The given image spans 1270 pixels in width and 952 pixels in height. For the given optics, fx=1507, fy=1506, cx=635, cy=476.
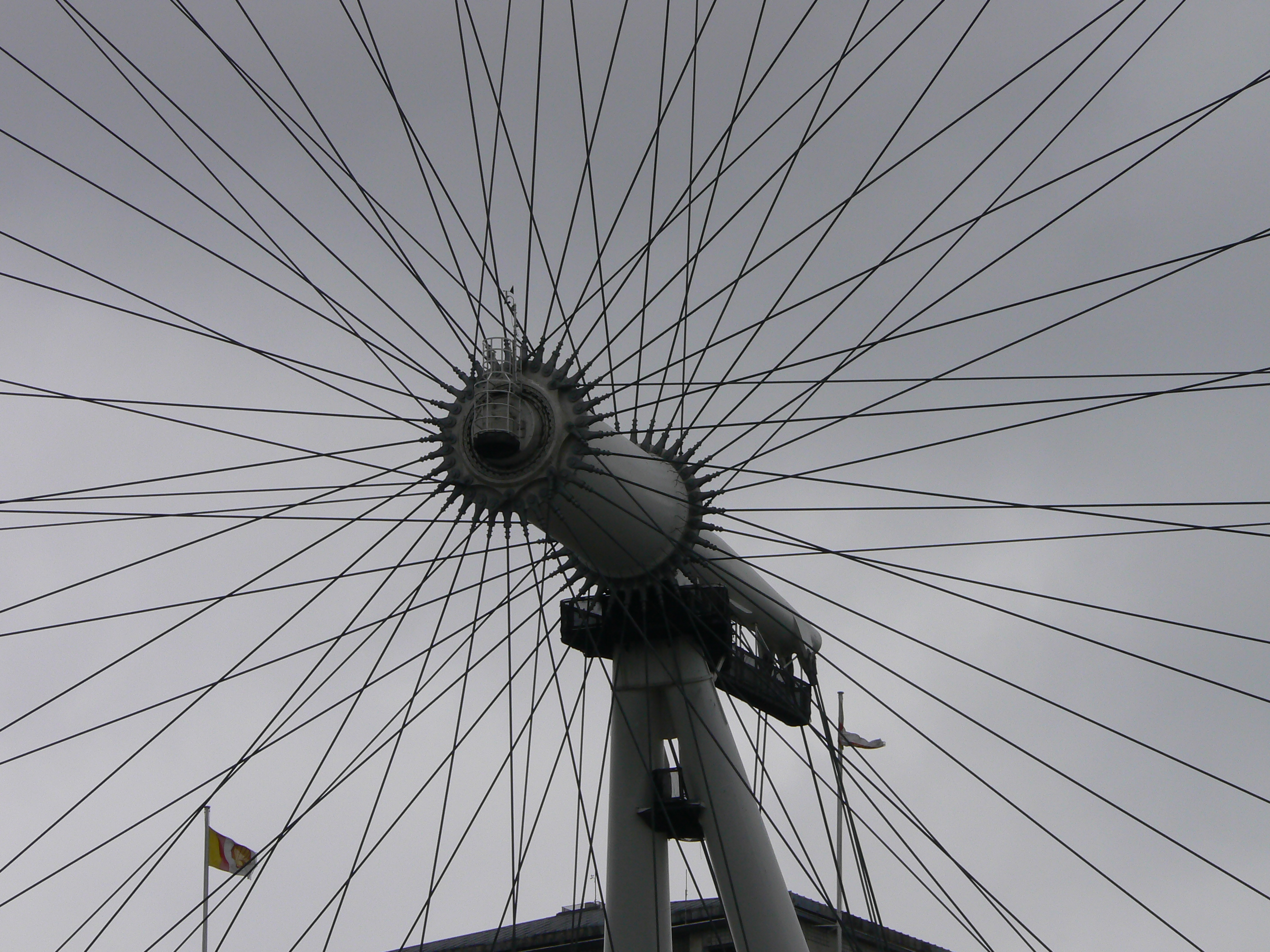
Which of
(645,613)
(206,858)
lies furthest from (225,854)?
(645,613)

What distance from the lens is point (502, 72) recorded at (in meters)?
17.0

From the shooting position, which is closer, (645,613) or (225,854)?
(645,613)

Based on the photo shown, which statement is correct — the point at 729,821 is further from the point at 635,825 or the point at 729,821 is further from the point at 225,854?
the point at 225,854

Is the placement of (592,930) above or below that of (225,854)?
below

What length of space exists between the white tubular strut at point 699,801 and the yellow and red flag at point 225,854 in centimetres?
1039

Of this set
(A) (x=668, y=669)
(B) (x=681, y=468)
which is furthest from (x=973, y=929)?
(B) (x=681, y=468)

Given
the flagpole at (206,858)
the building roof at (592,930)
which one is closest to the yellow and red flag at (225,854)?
the flagpole at (206,858)

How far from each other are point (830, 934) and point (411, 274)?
31.5 metres

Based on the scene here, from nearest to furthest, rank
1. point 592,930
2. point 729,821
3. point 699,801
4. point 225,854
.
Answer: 1. point 729,821
2. point 699,801
3. point 225,854
4. point 592,930

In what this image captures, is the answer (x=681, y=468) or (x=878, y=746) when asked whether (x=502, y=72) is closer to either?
(x=681, y=468)

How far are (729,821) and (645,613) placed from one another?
2486 mm

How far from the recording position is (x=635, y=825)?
1694 cm

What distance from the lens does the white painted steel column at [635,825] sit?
16.6 meters

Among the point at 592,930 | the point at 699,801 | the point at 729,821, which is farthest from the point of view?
the point at 592,930
